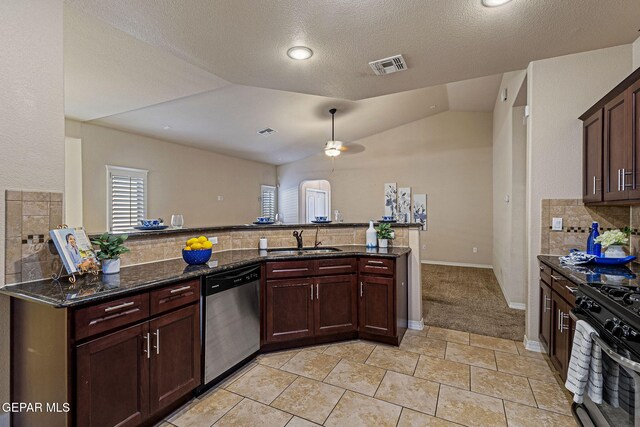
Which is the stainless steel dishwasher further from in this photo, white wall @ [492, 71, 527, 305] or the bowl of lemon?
white wall @ [492, 71, 527, 305]

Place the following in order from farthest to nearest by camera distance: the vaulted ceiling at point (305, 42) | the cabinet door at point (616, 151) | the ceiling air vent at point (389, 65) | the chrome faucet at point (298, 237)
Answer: the chrome faucet at point (298, 237) < the ceiling air vent at point (389, 65) < the cabinet door at point (616, 151) < the vaulted ceiling at point (305, 42)

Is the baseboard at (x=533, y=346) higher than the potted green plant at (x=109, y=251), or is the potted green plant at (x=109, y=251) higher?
the potted green plant at (x=109, y=251)

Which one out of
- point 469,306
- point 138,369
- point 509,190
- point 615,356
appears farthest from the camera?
point 509,190

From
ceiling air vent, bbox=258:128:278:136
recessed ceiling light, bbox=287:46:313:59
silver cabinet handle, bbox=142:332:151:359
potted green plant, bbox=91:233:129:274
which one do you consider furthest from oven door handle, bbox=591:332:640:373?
ceiling air vent, bbox=258:128:278:136

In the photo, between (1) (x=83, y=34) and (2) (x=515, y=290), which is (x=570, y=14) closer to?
(2) (x=515, y=290)

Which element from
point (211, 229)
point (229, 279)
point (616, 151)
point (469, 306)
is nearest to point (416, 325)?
point (469, 306)

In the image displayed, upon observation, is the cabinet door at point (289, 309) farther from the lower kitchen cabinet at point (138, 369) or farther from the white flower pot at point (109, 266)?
the white flower pot at point (109, 266)

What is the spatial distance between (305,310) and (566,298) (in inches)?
79.5

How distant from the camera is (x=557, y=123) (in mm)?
2730

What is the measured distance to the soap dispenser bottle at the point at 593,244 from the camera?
7.77 ft

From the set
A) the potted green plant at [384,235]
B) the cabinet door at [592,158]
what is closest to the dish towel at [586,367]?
the cabinet door at [592,158]

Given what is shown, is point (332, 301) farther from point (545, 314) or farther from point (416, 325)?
point (545, 314)

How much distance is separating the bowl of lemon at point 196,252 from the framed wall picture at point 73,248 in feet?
2.01

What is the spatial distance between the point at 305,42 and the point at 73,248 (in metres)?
2.12
